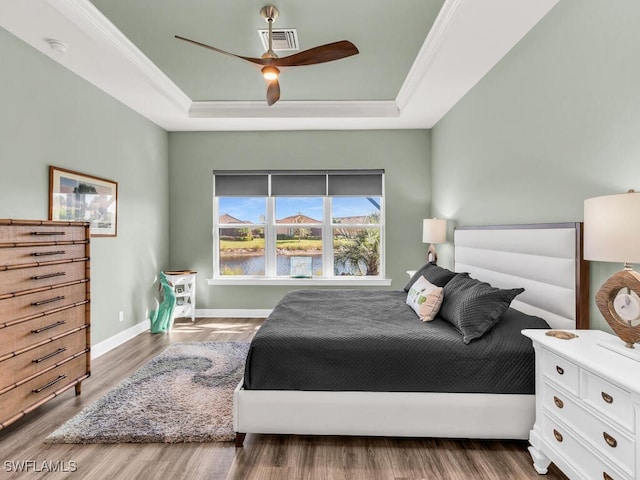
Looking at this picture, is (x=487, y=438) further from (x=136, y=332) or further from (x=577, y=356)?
(x=136, y=332)

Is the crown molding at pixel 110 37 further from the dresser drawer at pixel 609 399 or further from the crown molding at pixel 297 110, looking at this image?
the dresser drawer at pixel 609 399

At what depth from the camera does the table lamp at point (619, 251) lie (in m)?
1.40

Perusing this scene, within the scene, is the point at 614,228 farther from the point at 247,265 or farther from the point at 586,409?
the point at 247,265

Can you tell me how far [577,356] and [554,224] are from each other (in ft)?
3.31

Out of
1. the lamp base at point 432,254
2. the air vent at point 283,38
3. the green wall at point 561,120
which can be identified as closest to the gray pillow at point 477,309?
the green wall at point 561,120

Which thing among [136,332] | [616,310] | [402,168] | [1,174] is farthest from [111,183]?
[616,310]

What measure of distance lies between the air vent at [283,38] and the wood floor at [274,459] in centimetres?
289

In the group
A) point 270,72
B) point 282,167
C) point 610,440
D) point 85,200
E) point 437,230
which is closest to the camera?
point 610,440

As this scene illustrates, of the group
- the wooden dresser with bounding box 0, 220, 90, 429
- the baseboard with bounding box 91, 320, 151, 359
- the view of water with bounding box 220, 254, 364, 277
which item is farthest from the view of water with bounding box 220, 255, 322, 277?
the wooden dresser with bounding box 0, 220, 90, 429

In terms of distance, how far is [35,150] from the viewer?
287 cm

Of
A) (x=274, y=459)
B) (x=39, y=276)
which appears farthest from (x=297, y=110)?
(x=274, y=459)

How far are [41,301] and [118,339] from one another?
1.84 meters

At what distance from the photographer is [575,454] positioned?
63.7 inches

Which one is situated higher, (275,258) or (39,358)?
(275,258)
